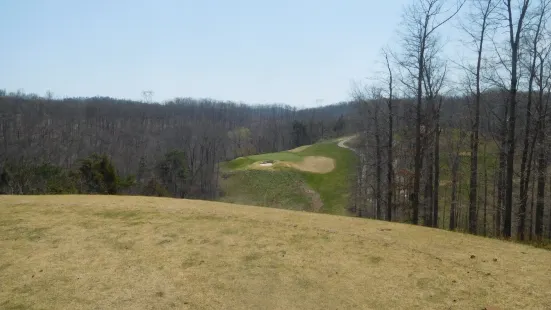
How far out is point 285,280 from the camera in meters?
7.77

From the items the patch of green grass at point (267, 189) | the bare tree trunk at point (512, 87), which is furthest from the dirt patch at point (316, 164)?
the bare tree trunk at point (512, 87)

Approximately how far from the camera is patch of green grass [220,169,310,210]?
1708 inches

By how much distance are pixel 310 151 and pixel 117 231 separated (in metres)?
53.7

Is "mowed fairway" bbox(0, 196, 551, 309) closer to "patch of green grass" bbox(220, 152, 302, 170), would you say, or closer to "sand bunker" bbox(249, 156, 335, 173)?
"sand bunker" bbox(249, 156, 335, 173)

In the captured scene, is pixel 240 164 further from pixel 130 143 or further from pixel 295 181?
pixel 130 143

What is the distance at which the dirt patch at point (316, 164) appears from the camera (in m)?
53.3

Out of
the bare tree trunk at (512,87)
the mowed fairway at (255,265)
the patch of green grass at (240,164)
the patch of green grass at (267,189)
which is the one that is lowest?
the patch of green grass at (267,189)

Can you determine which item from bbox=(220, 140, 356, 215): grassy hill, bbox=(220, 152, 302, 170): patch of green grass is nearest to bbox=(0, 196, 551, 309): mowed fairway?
bbox=(220, 140, 356, 215): grassy hill

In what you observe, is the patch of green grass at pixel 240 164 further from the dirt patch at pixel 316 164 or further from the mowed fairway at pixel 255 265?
the mowed fairway at pixel 255 265

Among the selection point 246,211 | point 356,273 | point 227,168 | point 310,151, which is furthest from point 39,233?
point 310,151

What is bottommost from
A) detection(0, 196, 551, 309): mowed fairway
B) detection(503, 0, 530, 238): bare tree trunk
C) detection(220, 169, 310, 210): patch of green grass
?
detection(220, 169, 310, 210): patch of green grass

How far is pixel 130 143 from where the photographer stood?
273 ft

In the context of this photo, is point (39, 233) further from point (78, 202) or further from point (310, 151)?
point (310, 151)

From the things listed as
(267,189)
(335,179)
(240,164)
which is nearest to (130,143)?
(240,164)
